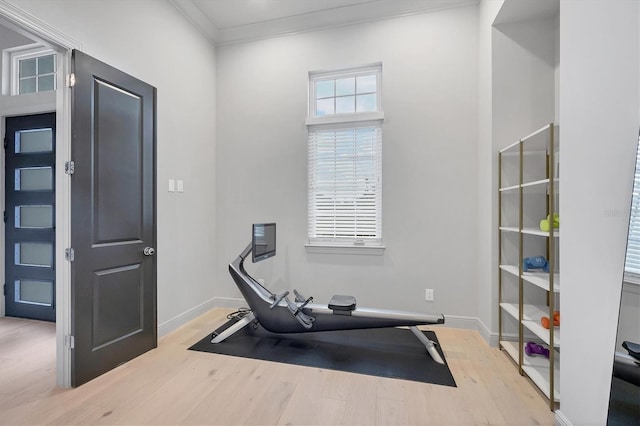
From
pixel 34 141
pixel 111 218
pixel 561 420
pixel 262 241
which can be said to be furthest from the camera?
pixel 34 141

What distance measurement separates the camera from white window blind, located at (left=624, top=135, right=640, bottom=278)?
1155mm

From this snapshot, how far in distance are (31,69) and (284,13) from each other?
291cm

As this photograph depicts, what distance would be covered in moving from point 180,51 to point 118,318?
9.03 ft

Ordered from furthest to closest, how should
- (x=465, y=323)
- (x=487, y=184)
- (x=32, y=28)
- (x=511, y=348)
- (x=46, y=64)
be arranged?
(x=46, y=64), (x=465, y=323), (x=487, y=184), (x=511, y=348), (x=32, y=28)

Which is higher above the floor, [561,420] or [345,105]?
[345,105]

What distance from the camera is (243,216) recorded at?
12.0 feet

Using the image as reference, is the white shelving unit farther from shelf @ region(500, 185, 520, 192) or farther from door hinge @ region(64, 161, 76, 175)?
door hinge @ region(64, 161, 76, 175)

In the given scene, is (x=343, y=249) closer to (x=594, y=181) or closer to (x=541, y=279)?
(x=541, y=279)

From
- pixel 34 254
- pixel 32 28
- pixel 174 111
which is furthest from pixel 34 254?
pixel 32 28

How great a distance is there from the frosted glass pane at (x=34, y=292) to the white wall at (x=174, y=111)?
1.52 meters

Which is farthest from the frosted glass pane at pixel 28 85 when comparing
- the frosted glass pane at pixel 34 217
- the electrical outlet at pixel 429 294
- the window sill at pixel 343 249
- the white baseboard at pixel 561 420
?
the white baseboard at pixel 561 420

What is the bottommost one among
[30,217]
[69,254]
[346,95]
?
[69,254]

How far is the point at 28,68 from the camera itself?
10.6ft

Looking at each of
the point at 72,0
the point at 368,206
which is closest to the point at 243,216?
the point at 368,206
